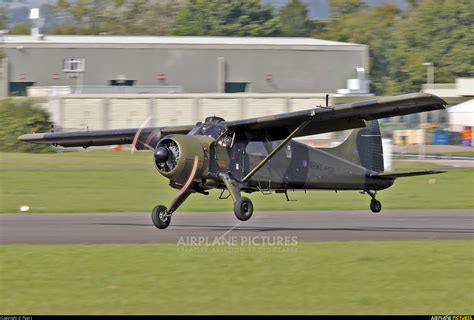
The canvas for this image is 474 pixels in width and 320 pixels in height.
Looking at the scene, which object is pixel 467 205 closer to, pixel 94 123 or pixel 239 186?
pixel 239 186

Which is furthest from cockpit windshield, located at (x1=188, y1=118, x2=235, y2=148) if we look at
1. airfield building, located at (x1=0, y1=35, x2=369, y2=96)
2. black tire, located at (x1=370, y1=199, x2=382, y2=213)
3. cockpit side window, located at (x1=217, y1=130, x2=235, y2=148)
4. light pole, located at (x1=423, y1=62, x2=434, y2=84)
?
light pole, located at (x1=423, y1=62, x2=434, y2=84)

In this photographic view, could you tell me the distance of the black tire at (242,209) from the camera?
59.4ft

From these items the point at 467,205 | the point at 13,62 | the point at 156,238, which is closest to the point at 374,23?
the point at 13,62

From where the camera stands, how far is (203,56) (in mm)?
75312

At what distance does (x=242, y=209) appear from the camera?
18.1 m

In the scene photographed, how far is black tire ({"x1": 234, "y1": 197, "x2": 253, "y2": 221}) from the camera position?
59.4ft

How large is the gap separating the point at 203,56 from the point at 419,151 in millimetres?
28188

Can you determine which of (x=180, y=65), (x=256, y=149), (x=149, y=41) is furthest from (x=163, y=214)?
(x=149, y=41)

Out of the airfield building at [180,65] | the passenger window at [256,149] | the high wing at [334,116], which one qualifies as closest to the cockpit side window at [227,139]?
the high wing at [334,116]

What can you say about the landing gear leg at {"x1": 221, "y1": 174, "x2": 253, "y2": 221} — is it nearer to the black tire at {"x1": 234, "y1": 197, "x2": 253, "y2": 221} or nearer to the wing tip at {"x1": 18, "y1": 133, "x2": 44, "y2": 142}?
the black tire at {"x1": 234, "y1": 197, "x2": 253, "y2": 221}

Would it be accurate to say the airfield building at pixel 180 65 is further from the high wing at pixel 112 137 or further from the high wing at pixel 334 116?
the high wing at pixel 334 116

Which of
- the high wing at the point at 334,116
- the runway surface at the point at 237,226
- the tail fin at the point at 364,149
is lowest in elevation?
the runway surface at the point at 237,226


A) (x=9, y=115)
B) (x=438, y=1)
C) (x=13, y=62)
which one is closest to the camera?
(x=9, y=115)

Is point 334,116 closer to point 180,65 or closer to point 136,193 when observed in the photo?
point 136,193
